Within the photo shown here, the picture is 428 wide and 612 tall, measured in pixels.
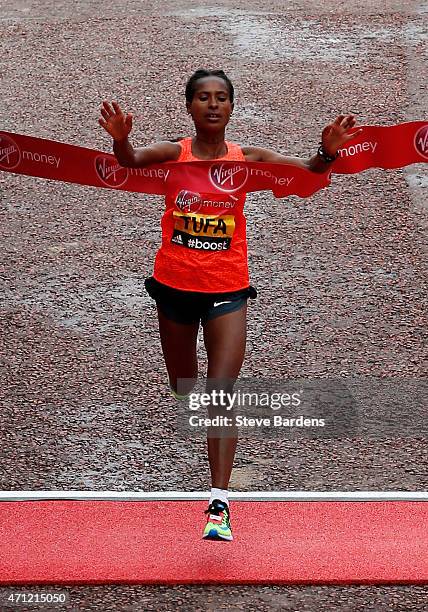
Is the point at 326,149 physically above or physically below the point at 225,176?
above

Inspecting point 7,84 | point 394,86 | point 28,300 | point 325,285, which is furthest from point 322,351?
point 7,84

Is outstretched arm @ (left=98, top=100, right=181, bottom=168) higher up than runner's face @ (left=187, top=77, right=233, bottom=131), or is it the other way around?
runner's face @ (left=187, top=77, right=233, bottom=131)

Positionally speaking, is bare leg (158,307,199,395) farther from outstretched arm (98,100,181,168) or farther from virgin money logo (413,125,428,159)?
virgin money logo (413,125,428,159)

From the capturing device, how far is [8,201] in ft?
40.5

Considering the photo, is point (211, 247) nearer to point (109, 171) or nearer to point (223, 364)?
point (223, 364)

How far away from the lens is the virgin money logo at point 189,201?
661 cm

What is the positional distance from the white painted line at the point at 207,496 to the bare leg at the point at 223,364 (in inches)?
26.3

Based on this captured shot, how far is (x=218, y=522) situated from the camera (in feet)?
21.3

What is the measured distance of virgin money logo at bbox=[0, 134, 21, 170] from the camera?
7.55 m

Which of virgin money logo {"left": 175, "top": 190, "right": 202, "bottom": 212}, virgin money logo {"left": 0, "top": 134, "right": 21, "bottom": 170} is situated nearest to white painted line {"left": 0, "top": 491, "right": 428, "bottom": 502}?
virgin money logo {"left": 175, "top": 190, "right": 202, "bottom": 212}

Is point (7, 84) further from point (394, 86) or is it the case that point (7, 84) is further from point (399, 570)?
point (399, 570)

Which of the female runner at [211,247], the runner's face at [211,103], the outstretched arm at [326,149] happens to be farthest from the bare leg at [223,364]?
the runner's face at [211,103]

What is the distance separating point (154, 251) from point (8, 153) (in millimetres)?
3655

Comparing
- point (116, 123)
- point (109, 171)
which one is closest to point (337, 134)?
point (116, 123)
